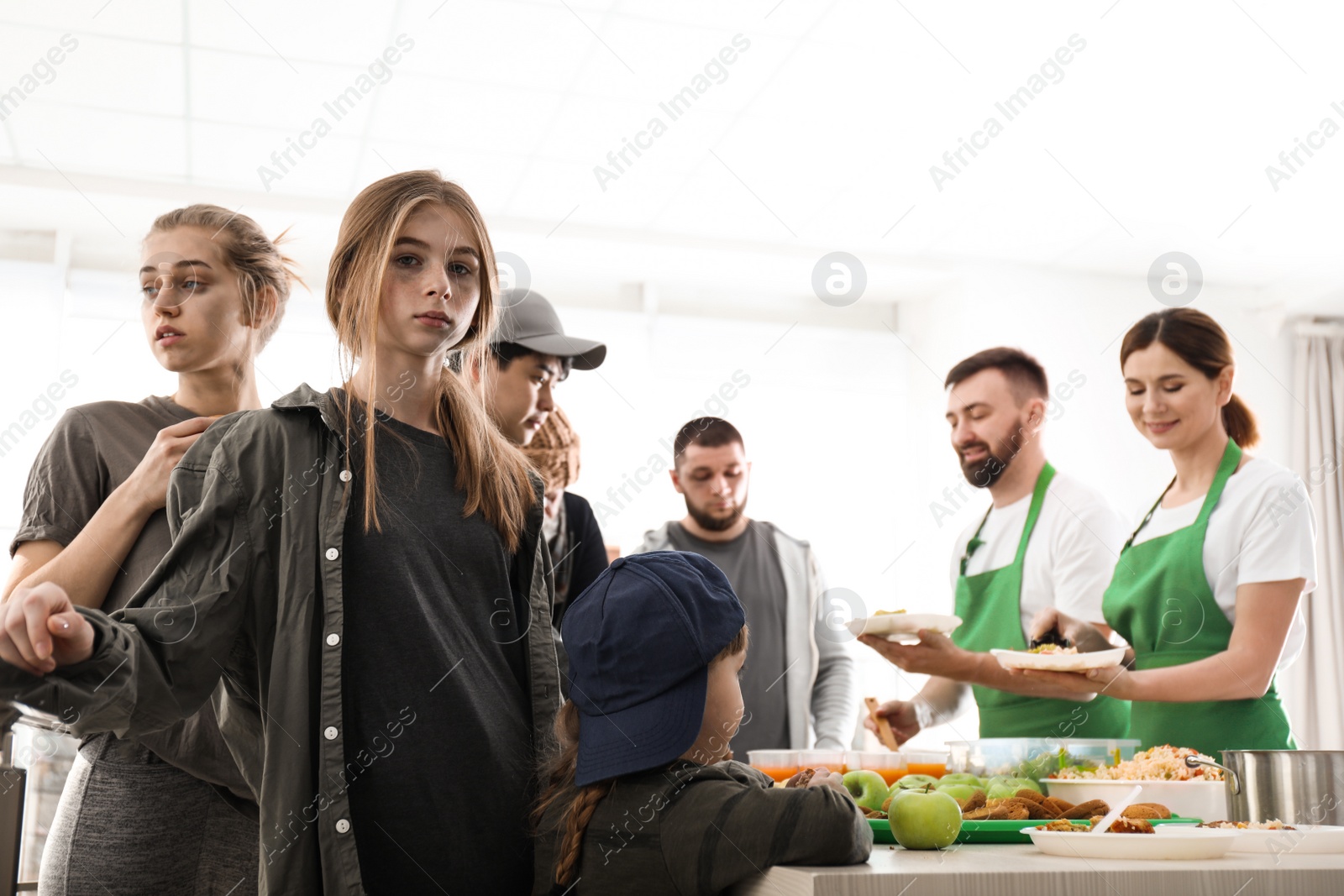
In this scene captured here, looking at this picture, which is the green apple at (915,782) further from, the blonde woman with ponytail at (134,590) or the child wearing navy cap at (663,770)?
the blonde woman with ponytail at (134,590)

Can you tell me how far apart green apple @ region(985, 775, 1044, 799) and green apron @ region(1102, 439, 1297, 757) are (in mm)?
707

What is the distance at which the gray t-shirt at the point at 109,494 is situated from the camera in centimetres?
128

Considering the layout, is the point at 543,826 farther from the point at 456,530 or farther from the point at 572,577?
the point at 572,577

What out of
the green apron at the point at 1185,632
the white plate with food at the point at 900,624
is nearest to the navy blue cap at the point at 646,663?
the white plate with food at the point at 900,624

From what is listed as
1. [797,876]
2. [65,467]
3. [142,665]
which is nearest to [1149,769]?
[797,876]

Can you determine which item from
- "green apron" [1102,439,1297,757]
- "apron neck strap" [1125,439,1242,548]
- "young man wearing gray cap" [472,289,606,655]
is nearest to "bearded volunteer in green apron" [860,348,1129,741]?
"green apron" [1102,439,1297,757]

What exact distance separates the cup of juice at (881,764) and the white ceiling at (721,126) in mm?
2564

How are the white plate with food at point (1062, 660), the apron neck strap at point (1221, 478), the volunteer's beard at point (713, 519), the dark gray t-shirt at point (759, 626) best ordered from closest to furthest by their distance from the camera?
the white plate with food at point (1062, 660) < the apron neck strap at point (1221, 478) < the dark gray t-shirt at point (759, 626) < the volunteer's beard at point (713, 519)

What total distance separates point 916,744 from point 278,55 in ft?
13.1

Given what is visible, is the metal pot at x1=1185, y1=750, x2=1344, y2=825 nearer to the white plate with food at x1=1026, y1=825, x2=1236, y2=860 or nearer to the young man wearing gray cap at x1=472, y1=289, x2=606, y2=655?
the white plate with food at x1=1026, y1=825, x2=1236, y2=860

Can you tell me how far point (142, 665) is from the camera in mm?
959

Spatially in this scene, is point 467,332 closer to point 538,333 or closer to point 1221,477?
point 538,333

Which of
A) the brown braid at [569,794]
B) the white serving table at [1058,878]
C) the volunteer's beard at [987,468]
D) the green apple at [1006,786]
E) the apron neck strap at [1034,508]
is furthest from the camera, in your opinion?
the volunteer's beard at [987,468]

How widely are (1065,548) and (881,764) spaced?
104 cm
